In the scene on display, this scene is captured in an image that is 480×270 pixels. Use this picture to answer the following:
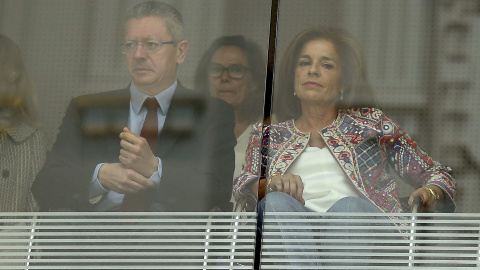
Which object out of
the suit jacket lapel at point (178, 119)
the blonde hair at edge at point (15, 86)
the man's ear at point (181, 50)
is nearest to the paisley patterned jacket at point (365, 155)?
the suit jacket lapel at point (178, 119)

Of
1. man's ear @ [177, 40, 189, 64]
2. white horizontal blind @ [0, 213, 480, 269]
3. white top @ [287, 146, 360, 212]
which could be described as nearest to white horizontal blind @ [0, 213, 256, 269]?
white horizontal blind @ [0, 213, 480, 269]

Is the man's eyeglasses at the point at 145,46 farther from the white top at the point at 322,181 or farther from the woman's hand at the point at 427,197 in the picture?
the woman's hand at the point at 427,197

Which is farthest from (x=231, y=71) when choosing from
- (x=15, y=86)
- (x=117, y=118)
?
(x=15, y=86)

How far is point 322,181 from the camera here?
10.3 ft

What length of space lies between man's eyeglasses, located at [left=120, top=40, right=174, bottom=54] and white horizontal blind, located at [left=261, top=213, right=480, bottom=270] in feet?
2.46

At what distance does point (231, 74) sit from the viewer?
3229 millimetres

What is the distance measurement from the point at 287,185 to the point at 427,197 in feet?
1.65

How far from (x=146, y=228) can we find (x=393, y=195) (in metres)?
0.90

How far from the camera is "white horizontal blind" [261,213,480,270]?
10.1 ft

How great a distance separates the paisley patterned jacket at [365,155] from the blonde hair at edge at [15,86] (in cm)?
84

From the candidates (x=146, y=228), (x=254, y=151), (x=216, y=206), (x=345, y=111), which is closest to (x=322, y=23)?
(x=345, y=111)

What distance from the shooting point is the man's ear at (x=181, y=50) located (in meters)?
3.25

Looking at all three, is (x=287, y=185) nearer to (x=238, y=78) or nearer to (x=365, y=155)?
(x=365, y=155)

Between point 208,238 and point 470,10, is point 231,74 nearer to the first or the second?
point 208,238
